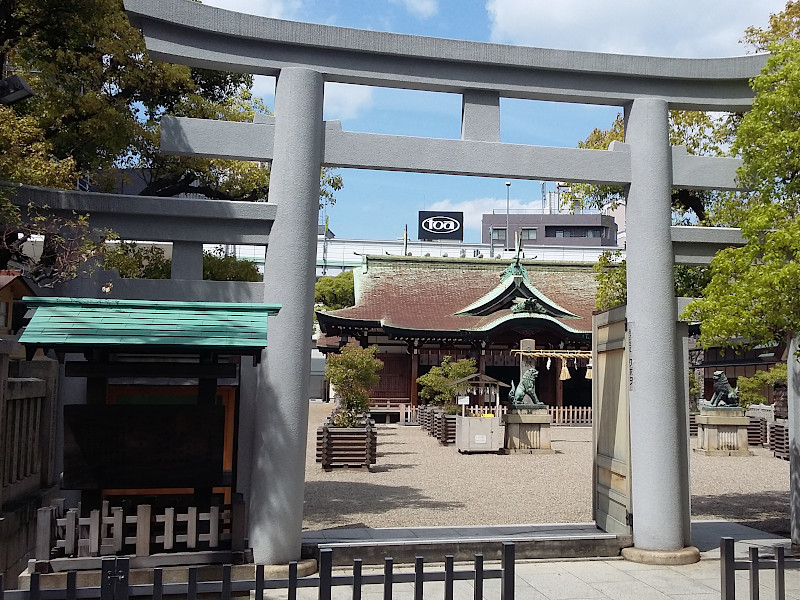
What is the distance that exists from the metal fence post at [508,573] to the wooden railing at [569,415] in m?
28.5

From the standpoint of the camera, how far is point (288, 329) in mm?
Answer: 8078

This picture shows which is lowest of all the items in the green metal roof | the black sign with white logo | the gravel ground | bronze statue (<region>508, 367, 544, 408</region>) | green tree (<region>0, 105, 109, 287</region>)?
the gravel ground

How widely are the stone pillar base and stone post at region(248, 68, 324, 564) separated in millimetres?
3913

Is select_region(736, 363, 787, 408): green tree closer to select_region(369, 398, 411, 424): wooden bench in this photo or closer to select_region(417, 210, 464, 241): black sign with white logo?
select_region(369, 398, 411, 424): wooden bench

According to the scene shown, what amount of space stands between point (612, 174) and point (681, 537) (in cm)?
437

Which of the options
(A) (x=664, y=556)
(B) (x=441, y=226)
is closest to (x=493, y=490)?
(A) (x=664, y=556)

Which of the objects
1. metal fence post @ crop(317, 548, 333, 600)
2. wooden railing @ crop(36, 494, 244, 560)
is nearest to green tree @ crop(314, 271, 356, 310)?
wooden railing @ crop(36, 494, 244, 560)

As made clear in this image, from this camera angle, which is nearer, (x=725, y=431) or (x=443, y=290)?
(x=725, y=431)

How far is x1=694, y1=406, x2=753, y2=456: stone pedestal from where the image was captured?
73.0 ft

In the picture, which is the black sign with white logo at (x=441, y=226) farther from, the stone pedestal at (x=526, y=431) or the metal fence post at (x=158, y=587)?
the metal fence post at (x=158, y=587)

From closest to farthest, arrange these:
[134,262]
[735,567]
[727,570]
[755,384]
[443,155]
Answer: [727,570] → [735,567] → [443,155] → [134,262] → [755,384]

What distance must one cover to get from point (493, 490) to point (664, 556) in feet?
22.3

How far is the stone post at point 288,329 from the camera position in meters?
7.91

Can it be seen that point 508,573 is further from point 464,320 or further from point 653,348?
point 464,320
